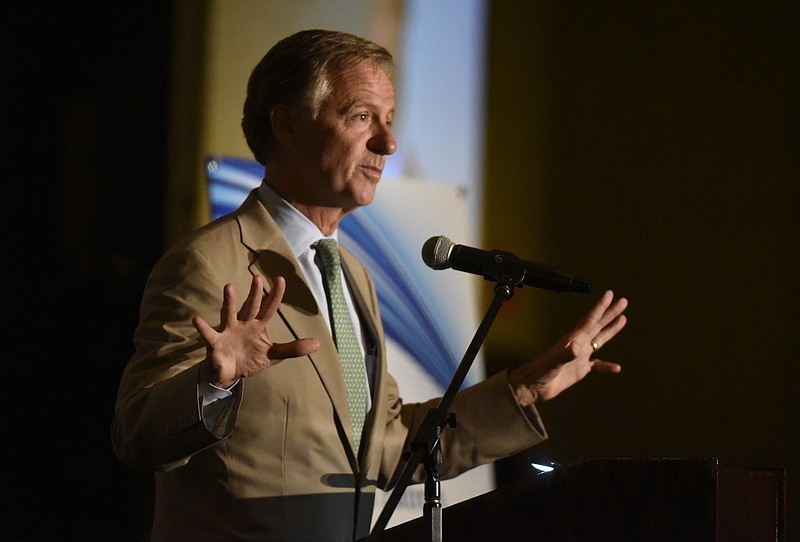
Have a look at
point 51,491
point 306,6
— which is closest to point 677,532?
point 51,491

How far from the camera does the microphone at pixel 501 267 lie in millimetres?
1894

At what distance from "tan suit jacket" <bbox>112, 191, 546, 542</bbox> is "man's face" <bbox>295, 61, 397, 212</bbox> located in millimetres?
174

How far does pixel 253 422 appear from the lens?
6.75 feet

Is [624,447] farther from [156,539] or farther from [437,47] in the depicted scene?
[156,539]

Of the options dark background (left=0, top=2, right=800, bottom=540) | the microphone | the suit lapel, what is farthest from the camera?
dark background (left=0, top=2, right=800, bottom=540)

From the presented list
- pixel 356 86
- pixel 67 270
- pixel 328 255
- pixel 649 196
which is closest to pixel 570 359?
pixel 328 255

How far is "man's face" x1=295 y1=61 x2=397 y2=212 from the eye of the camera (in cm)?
237

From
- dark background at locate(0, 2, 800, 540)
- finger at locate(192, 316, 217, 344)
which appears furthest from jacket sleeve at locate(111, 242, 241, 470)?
dark background at locate(0, 2, 800, 540)

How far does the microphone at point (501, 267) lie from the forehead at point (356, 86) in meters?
0.62

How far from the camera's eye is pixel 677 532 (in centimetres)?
145

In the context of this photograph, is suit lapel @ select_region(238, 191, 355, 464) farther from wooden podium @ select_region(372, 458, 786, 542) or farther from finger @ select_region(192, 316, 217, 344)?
wooden podium @ select_region(372, 458, 786, 542)

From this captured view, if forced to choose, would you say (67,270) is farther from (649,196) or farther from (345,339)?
(649,196)

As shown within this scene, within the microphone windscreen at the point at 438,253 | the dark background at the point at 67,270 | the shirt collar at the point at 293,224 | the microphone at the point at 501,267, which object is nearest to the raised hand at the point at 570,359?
the microphone at the point at 501,267

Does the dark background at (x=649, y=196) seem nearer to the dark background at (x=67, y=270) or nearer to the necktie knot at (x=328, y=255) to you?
the dark background at (x=67, y=270)
